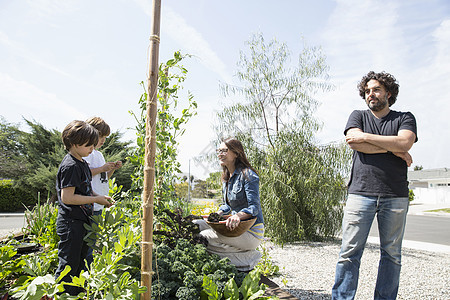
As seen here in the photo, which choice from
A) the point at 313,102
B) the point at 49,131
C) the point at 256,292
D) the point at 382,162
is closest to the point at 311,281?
the point at 382,162

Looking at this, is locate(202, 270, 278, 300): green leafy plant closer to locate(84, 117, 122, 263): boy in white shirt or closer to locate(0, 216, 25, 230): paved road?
locate(84, 117, 122, 263): boy in white shirt

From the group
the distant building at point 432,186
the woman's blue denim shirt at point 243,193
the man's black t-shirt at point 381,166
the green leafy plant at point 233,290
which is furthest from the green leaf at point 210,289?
the distant building at point 432,186

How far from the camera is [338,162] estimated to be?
5.79m

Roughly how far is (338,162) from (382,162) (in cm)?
401

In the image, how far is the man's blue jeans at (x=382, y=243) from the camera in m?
1.88

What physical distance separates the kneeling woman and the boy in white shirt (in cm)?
76

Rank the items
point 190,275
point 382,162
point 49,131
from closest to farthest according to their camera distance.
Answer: point 190,275 < point 382,162 < point 49,131

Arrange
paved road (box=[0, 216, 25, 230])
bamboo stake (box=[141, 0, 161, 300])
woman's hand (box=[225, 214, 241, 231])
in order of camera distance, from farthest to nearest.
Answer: paved road (box=[0, 216, 25, 230]) → woman's hand (box=[225, 214, 241, 231]) → bamboo stake (box=[141, 0, 161, 300])

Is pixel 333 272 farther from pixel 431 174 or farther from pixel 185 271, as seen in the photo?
pixel 431 174

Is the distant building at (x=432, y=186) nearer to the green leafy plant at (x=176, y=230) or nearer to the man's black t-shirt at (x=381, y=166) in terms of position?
the man's black t-shirt at (x=381, y=166)

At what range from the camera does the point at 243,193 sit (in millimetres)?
2154

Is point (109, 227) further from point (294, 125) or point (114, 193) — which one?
point (294, 125)

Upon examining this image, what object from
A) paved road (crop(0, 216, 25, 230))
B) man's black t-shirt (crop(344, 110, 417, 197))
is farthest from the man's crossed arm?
paved road (crop(0, 216, 25, 230))

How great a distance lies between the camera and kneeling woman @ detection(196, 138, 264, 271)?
75.9 inches
